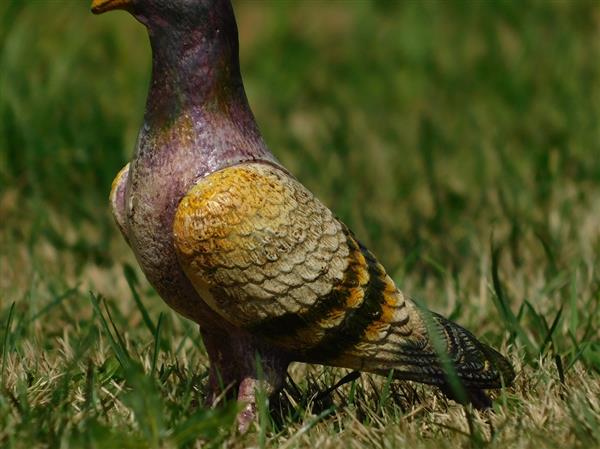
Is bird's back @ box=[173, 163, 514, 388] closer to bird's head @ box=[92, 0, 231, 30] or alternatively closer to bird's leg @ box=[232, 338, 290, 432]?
bird's leg @ box=[232, 338, 290, 432]

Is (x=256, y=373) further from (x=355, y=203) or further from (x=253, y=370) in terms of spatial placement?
(x=355, y=203)

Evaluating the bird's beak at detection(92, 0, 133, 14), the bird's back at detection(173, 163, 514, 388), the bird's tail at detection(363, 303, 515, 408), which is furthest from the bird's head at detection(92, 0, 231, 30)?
the bird's tail at detection(363, 303, 515, 408)

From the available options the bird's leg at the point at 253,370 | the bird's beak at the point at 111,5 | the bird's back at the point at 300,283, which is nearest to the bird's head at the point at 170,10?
the bird's beak at the point at 111,5

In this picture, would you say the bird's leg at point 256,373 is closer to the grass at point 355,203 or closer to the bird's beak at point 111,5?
the grass at point 355,203

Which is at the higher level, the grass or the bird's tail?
the bird's tail

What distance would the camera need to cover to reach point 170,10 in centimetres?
266

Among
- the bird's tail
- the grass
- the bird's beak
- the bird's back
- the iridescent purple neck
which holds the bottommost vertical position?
the grass

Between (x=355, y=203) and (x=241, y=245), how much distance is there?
2595mm

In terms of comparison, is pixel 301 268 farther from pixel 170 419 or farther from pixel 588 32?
pixel 588 32

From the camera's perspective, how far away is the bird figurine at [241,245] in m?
2.55

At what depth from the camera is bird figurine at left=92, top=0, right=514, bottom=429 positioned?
255cm

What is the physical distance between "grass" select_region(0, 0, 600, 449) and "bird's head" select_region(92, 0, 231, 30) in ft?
2.78

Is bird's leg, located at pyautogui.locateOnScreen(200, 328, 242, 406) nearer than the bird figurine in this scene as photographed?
No

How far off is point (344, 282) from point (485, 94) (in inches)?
156
